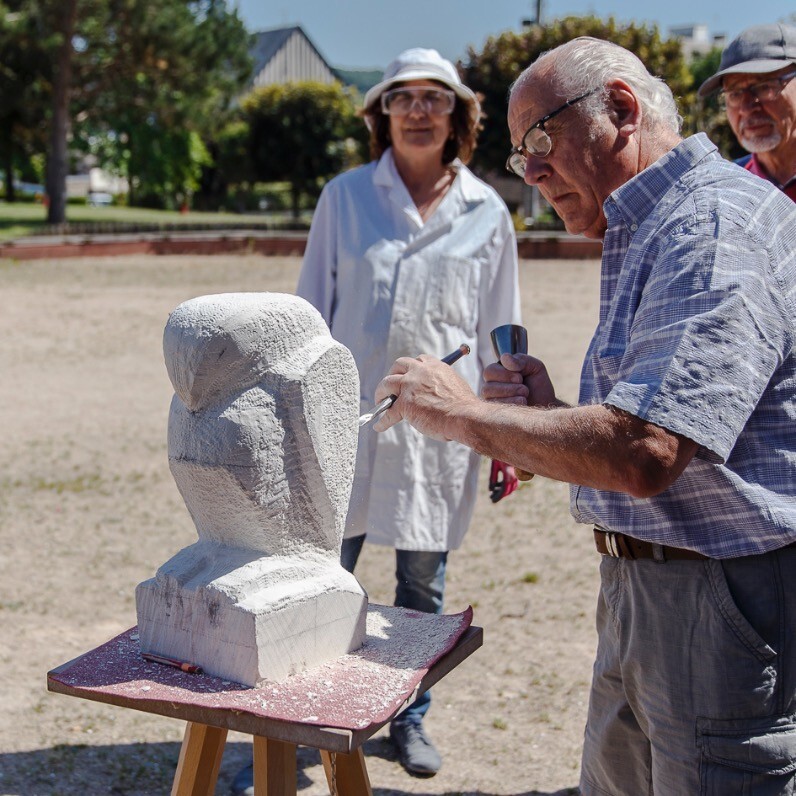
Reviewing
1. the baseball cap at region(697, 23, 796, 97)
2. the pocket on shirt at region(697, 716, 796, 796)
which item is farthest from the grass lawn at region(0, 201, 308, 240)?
the pocket on shirt at region(697, 716, 796, 796)

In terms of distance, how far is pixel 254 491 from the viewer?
2084 mm

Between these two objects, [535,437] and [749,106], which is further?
[749,106]

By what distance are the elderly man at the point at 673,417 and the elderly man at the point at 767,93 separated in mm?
1833

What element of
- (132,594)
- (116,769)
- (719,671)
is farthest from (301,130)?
(719,671)

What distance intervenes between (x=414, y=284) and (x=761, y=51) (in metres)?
1.50

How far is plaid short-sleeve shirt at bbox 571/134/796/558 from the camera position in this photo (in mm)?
1579

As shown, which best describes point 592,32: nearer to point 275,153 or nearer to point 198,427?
point 275,153

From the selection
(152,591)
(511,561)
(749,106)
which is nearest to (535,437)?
(152,591)

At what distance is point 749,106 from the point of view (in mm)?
3592

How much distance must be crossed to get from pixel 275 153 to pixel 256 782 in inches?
1063

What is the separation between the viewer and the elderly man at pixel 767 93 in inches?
138

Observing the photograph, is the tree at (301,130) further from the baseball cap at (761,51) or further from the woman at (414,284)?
the woman at (414,284)

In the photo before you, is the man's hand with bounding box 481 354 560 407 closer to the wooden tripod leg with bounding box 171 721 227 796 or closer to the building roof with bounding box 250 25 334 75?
the wooden tripod leg with bounding box 171 721 227 796

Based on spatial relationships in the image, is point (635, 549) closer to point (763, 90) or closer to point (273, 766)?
point (273, 766)
